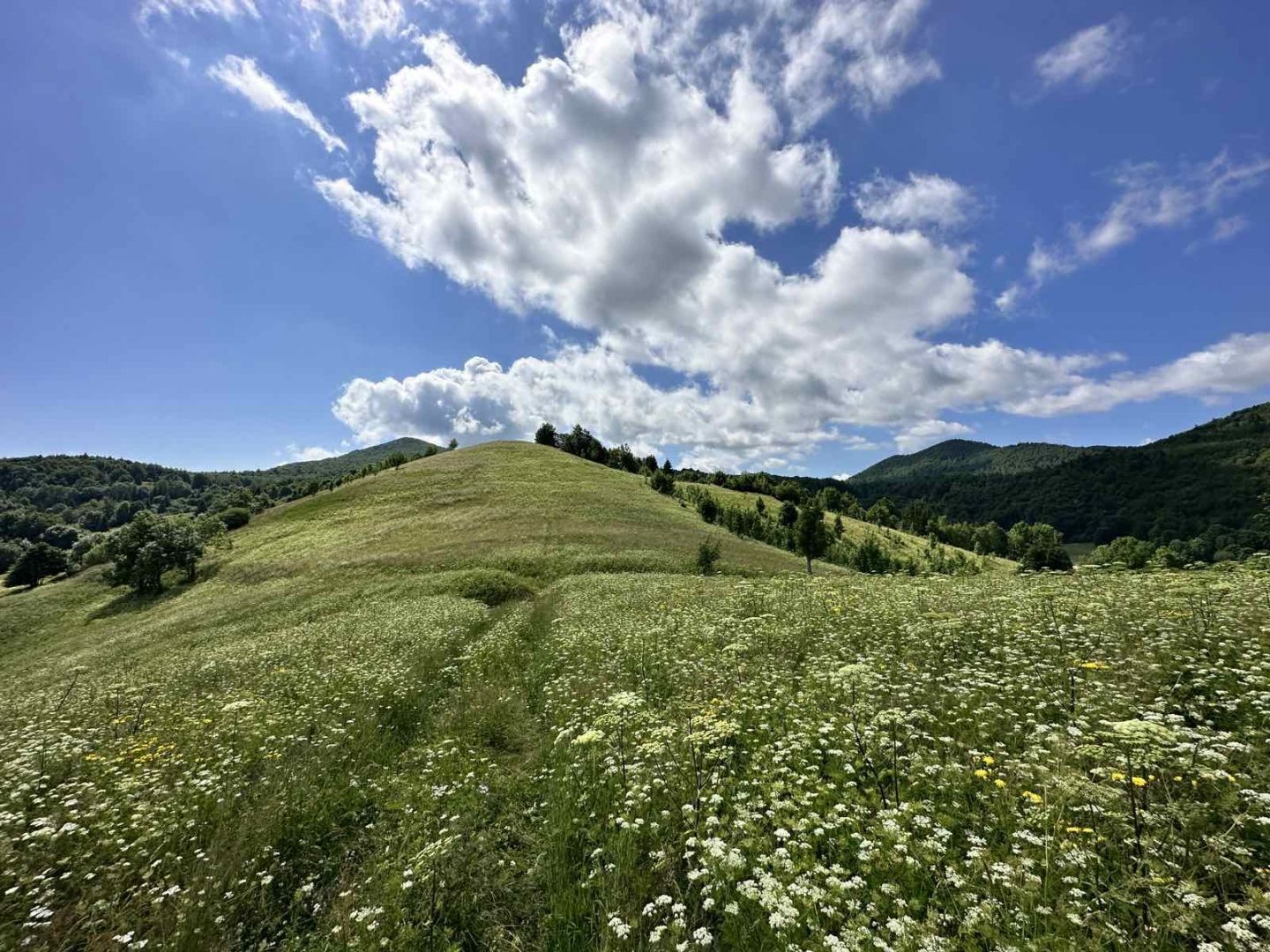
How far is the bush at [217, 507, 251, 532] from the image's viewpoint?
233 ft

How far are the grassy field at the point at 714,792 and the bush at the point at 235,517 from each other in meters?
66.3

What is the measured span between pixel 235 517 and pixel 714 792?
88.2 metres

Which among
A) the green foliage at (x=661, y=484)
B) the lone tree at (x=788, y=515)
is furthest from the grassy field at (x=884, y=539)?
the green foliage at (x=661, y=484)

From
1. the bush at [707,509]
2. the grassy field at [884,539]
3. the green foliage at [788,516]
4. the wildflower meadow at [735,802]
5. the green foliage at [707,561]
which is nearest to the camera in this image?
the wildflower meadow at [735,802]

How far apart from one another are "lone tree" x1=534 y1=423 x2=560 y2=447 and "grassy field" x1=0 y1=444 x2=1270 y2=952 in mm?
125310

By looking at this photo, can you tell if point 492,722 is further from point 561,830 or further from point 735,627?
point 735,627

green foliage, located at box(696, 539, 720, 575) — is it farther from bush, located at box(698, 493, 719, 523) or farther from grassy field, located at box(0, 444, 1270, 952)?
bush, located at box(698, 493, 719, 523)

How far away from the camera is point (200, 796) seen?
8.12 m

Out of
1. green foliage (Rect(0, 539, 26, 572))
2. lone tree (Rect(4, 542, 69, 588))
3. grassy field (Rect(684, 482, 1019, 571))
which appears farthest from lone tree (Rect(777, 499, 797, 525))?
green foliage (Rect(0, 539, 26, 572))

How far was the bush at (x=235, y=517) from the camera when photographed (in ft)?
233

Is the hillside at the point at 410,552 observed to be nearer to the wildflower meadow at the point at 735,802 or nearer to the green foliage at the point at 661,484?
the green foliage at the point at 661,484

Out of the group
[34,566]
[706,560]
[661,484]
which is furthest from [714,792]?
[34,566]

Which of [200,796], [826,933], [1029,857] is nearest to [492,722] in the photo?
[200,796]

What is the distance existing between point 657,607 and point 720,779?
16189 mm
